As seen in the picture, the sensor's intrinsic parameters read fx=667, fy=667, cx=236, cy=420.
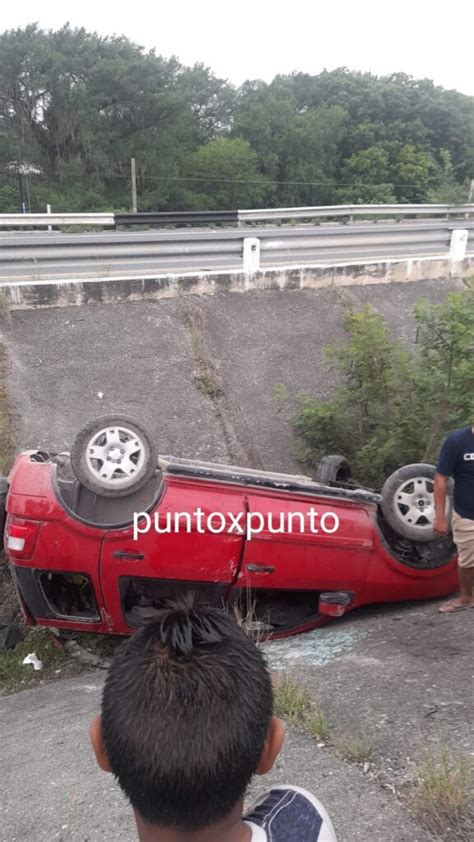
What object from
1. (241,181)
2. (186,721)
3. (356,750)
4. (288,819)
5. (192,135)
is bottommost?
(356,750)

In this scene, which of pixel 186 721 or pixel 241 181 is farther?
pixel 241 181

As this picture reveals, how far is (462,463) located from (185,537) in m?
1.91

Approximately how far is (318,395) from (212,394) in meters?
1.23

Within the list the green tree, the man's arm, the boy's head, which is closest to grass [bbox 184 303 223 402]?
the man's arm

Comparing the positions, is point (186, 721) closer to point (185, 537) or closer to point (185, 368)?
point (185, 537)

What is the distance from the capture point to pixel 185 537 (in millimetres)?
4320

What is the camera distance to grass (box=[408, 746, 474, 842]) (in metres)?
2.30

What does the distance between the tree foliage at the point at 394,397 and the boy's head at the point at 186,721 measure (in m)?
5.19

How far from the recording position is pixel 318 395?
766 cm

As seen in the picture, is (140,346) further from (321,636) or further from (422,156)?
(422,156)

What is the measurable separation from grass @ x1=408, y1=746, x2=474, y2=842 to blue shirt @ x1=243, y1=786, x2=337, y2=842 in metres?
1.31

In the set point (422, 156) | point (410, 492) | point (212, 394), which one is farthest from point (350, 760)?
point (422, 156)

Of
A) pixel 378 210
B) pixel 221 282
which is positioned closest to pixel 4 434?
pixel 221 282

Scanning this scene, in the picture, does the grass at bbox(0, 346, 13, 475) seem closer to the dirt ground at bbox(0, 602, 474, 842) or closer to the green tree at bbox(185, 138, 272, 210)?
the dirt ground at bbox(0, 602, 474, 842)
